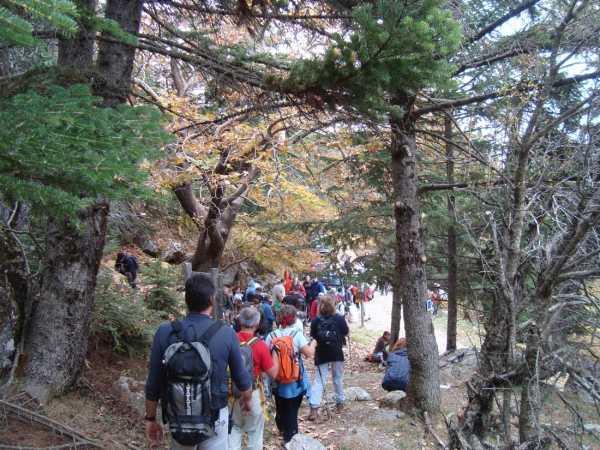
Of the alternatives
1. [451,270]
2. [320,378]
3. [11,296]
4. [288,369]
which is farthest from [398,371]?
[11,296]

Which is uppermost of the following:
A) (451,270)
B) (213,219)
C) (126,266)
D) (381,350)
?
Result: (213,219)

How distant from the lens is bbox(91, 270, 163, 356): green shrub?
21.1 feet

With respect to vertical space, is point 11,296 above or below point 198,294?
below

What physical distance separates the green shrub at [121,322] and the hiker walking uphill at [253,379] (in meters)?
2.77

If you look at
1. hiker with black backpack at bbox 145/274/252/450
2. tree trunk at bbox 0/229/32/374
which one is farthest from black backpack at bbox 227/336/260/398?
tree trunk at bbox 0/229/32/374

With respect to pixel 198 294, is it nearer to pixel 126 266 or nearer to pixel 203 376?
pixel 203 376

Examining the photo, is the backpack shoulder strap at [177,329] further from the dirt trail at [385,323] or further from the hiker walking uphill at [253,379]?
the dirt trail at [385,323]

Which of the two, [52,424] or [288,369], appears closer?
[52,424]

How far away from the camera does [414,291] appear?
6.84 meters

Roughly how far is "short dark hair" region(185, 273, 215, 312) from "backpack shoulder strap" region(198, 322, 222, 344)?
0.17 metres

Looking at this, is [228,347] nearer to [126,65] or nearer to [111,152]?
[111,152]

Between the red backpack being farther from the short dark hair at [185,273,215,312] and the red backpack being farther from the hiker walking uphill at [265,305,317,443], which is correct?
the short dark hair at [185,273,215,312]

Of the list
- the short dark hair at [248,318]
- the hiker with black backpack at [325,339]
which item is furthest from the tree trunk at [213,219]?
the short dark hair at [248,318]

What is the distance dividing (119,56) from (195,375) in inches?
167
